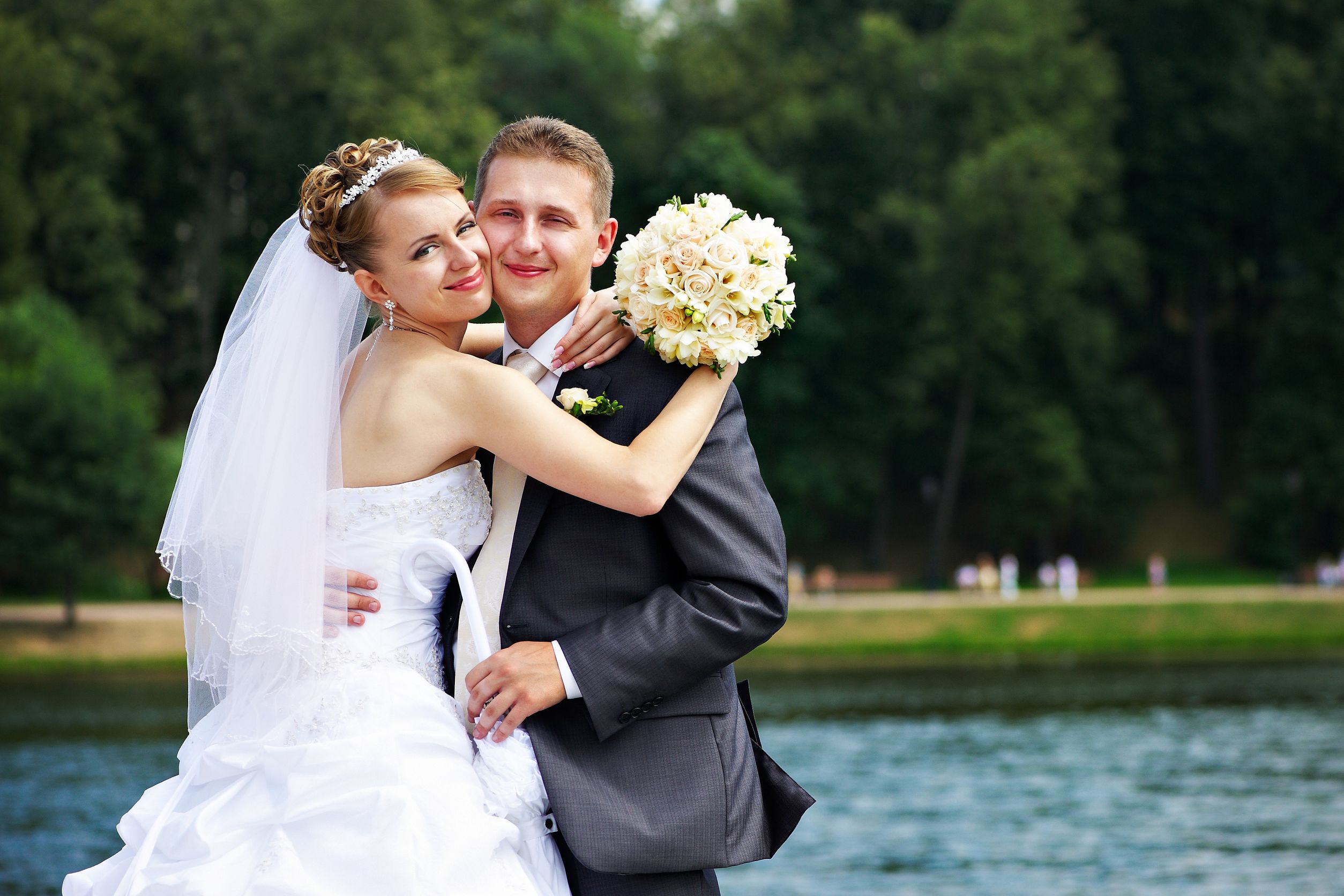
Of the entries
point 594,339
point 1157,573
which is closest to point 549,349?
point 594,339

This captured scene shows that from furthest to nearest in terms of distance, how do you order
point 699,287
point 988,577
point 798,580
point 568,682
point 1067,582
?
point 798,580 < point 988,577 < point 1067,582 < point 699,287 < point 568,682

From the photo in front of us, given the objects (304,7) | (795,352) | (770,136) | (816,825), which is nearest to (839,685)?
(816,825)

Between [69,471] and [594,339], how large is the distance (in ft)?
105

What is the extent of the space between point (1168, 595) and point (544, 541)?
117 ft

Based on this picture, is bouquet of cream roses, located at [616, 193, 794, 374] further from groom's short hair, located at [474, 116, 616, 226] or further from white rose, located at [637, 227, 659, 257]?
groom's short hair, located at [474, 116, 616, 226]

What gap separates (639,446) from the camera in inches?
149

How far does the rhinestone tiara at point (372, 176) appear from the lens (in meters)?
4.08

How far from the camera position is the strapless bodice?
3988 millimetres

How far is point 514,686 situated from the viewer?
3.75m

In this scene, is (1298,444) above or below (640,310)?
above

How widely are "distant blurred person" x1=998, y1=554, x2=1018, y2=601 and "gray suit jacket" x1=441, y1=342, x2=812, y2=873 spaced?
36190 mm

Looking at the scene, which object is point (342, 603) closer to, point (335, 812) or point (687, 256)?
point (335, 812)

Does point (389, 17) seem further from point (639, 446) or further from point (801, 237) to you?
point (639, 446)

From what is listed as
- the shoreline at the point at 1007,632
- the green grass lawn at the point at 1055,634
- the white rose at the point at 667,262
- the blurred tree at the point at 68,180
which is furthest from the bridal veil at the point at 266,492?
the blurred tree at the point at 68,180
